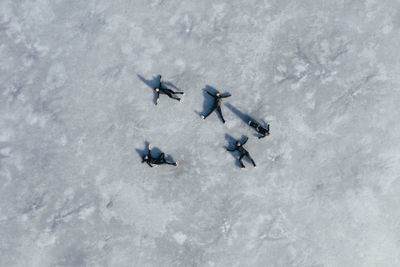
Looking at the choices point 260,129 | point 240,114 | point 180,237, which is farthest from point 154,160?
point 260,129

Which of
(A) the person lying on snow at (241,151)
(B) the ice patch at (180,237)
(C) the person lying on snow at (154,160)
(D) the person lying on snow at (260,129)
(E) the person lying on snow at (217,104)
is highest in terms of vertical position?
(E) the person lying on snow at (217,104)

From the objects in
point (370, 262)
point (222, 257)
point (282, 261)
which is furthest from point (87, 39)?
point (370, 262)

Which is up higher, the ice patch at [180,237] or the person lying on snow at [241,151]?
the person lying on snow at [241,151]

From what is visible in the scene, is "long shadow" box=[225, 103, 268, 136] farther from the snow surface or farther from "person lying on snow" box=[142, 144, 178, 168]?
"person lying on snow" box=[142, 144, 178, 168]

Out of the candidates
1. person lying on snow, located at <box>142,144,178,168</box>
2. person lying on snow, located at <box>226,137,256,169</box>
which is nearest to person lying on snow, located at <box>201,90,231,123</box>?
person lying on snow, located at <box>226,137,256,169</box>

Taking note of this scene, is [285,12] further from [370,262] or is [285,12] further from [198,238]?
[370,262]

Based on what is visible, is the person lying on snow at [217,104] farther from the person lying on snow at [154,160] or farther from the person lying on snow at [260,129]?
the person lying on snow at [154,160]

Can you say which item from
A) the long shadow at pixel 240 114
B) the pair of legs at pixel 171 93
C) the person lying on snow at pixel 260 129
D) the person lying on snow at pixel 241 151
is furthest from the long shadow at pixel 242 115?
the pair of legs at pixel 171 93

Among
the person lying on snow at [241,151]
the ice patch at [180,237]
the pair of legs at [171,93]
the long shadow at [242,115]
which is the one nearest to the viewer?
the person lying on snow at [241,151]

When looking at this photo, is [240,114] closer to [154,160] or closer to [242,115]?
[242,115]
